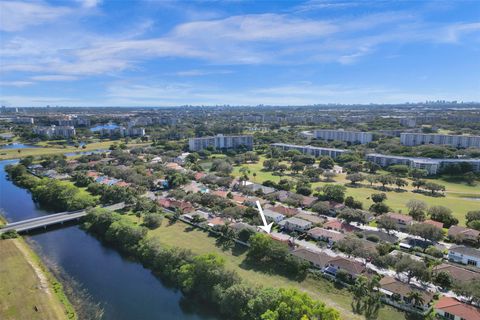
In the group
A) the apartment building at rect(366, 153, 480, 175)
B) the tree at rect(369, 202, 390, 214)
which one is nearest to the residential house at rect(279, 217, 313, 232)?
the tree at rect(369, 202, 390, 214)

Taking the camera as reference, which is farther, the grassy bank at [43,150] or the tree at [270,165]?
the grassy bank at [43,150]

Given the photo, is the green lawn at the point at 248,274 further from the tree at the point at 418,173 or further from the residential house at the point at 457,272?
the tree at the point at 418,173

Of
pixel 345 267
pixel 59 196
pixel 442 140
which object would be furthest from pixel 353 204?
pixel 442 140

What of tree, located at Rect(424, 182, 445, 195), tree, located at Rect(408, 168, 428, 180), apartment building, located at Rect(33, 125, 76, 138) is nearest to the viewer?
tree, located at Rect(424, 182, 445, 195)

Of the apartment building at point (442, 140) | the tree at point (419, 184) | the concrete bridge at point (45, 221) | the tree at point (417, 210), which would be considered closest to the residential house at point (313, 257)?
the tree at point (417, 210)

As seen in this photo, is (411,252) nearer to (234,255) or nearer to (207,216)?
(234,255)

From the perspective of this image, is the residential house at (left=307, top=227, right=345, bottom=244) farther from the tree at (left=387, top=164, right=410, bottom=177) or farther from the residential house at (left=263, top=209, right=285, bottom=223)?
the tree at (left=387, top=164, right=410, bottom=177)
